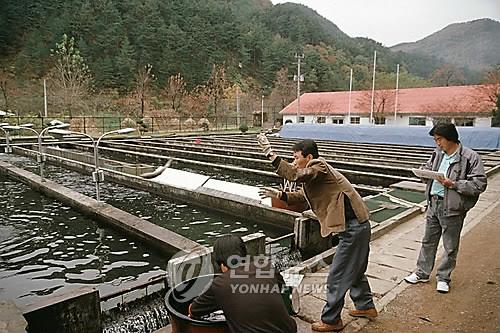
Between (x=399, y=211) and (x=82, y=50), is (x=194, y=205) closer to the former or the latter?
(x=399, y=211)

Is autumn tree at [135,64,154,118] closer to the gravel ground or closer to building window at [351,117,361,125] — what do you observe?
building window at [351,117,361,125]

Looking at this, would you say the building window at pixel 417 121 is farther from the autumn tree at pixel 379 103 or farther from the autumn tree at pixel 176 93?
the autumn tree at pixel 176 93

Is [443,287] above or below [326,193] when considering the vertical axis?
below

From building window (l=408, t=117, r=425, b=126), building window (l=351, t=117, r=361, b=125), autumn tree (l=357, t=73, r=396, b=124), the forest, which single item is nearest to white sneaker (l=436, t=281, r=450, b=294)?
building window (l=408, t=117, r=425, b=126)

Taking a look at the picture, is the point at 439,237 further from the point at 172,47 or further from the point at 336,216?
the point at 172,47

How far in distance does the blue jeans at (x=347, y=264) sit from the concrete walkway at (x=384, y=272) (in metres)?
0.24

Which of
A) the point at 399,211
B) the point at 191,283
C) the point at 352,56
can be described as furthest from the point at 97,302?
the point at 352,56

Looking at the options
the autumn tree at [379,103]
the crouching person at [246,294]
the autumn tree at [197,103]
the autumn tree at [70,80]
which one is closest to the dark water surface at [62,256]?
the crouching person at [246,294]

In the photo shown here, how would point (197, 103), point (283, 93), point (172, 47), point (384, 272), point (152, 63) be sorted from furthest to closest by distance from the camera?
point (172, 47) < point (152, 63) < point (283, 93) < point (197, 103) < point (384, 272)

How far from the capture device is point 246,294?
195 cm

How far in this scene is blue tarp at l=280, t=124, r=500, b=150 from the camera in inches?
645

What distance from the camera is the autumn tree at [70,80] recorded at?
3208 centimetres

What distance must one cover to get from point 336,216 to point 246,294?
3.22 feet

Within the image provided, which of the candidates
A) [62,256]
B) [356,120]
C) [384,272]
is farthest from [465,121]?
[62,256]
